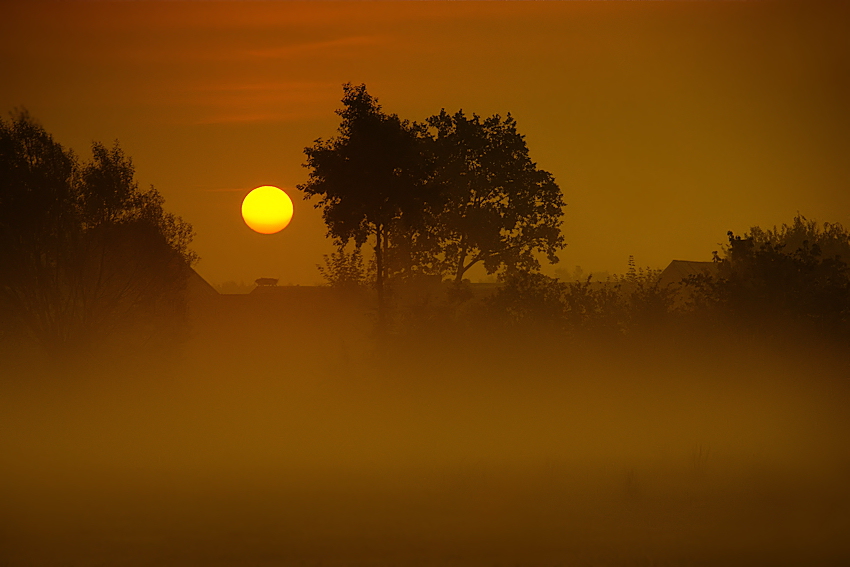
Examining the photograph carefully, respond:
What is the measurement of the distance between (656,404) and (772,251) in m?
7.18

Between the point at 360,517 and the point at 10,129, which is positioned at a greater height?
the point at 10,129

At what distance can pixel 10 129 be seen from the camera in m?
45.8

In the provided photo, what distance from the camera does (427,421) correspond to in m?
36.0

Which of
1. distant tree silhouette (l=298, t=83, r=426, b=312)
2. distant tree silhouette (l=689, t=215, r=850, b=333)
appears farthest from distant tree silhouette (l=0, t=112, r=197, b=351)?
distant tree silhouette (l=689, t=215, r=850, b=333)

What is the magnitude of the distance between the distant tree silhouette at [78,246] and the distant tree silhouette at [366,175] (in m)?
9.89

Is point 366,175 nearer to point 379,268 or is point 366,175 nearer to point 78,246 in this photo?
point 379,268

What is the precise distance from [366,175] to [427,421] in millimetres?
12270

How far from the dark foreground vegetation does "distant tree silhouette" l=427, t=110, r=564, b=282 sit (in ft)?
40.9

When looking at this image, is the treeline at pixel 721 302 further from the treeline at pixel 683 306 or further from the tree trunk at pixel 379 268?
the tree trunk at pixel 379 268

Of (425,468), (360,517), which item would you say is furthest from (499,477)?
(360,517)

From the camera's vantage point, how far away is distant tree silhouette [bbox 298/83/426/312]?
4200 centimetres

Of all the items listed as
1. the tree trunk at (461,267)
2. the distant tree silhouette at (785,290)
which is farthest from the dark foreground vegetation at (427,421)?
the tree trunk at (461,267)

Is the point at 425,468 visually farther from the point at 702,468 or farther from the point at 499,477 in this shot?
the point at 702,468

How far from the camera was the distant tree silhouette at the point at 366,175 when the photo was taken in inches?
1654
